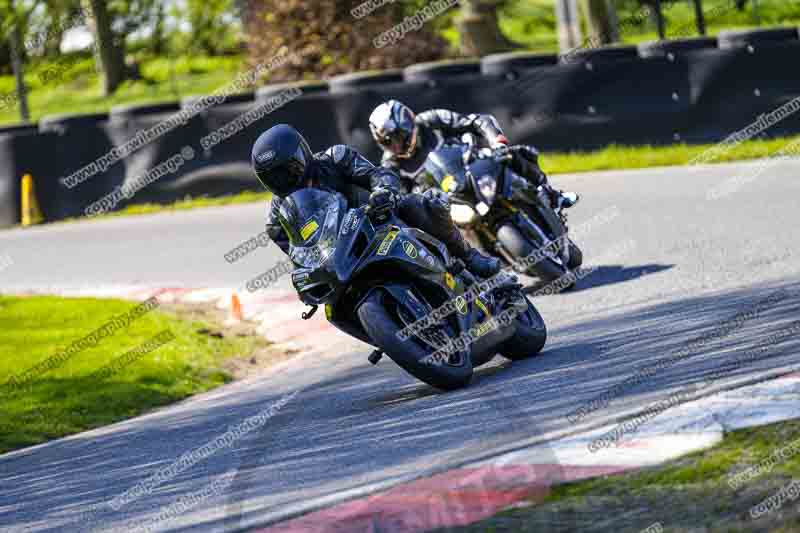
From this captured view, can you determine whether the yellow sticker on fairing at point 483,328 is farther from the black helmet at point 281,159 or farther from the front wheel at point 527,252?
the front wheel at point 527,252

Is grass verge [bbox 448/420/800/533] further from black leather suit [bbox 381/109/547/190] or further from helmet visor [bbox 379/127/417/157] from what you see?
black leather suit [bbox 381/109/547/190]

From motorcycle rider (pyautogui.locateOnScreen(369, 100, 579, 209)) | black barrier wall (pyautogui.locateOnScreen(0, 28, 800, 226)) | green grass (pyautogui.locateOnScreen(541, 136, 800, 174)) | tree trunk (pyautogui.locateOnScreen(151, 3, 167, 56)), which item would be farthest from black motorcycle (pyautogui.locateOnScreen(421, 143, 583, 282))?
tree trunk (pyautogui.locateOnScreen(151, 3, 167, 56))

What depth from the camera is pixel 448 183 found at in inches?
461

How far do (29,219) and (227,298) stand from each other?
7.47m

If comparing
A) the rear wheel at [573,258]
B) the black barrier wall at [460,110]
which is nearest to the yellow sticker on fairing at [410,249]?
the rear wheel at [573,258]

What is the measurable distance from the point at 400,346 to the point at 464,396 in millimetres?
446

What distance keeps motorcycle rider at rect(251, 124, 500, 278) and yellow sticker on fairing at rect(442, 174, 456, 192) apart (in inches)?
94.9

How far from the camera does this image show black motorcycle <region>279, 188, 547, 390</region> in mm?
8242

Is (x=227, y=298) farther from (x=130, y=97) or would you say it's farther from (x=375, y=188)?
(x=130, y=97)

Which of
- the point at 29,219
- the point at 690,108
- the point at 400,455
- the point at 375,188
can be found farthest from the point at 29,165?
the point at 400,455

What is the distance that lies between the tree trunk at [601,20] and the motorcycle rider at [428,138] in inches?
511

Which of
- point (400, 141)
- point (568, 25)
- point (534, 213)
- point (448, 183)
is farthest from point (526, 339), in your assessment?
point (568, 25)

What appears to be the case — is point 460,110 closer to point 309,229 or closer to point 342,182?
point 342,182

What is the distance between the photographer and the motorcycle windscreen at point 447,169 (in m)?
11.7
